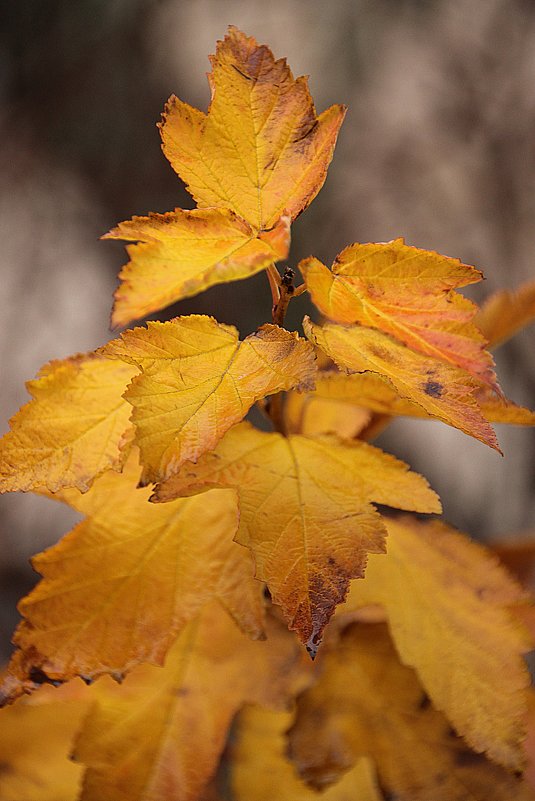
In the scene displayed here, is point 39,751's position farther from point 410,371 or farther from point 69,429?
point 410,371

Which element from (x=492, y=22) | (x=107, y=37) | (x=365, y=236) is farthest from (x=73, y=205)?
(x=492, y=22)

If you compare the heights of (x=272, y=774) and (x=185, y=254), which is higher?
(x=185, y=254)

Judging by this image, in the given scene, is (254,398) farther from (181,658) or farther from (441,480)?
(441,480)

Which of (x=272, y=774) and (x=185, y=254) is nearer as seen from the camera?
(x=185, y=254)

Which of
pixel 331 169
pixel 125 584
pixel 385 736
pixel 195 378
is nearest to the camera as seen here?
pixel 195 378

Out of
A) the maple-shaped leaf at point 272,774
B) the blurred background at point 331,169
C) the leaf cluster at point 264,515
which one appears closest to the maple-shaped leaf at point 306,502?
the leaf cluster at point 264,515

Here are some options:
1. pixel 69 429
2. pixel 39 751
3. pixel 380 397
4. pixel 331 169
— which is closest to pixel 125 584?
pixel 69 429
